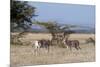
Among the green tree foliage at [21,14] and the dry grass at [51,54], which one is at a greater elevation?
the green tree foliage at [21,14]

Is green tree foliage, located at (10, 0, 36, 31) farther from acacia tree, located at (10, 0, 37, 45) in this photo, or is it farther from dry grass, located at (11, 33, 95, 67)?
dry grass, located at (11, 33, 95, 67)

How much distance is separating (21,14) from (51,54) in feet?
1.70

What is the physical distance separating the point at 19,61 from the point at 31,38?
261 millimetres

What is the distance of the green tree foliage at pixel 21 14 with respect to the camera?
224 centimetres

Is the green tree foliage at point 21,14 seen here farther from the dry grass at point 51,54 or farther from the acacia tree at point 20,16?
the dry grass at point 51,54

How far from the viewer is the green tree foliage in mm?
2242

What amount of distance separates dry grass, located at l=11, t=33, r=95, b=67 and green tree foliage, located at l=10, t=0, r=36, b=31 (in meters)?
0.13

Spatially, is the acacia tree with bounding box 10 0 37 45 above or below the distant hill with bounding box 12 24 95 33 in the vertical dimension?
above

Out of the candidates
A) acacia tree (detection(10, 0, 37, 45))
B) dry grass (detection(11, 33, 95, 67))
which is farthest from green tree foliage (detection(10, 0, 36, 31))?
dry grass (detection(11, 33, 95, 67))

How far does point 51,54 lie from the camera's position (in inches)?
93.7

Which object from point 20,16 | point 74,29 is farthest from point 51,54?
point 20,16

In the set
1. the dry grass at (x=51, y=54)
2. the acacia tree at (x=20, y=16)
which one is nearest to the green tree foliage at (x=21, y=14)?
the acacia tree at (x=20, y=16)

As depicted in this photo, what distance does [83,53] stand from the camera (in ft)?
8.21

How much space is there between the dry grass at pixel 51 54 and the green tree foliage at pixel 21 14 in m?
0.13
